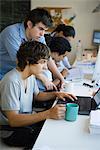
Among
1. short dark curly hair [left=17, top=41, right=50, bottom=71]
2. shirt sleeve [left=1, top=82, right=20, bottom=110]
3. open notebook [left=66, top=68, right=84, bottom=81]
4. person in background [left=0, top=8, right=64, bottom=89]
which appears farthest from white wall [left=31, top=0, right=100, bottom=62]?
shirt sleeve [left=1, top=82, right=20, bottom=110]

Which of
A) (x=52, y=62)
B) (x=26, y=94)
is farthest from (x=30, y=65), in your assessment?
(x=52, y=62)

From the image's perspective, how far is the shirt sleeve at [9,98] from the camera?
1616 mm

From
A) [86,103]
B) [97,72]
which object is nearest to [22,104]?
[86,103]

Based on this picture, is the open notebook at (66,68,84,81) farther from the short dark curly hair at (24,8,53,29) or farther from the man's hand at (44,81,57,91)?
the short dark curly hair at (24,8,53,29)

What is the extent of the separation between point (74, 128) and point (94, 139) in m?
0.16

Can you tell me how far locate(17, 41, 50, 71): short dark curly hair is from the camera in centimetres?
169

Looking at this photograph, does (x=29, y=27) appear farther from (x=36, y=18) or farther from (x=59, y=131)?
(x=59, y=131)

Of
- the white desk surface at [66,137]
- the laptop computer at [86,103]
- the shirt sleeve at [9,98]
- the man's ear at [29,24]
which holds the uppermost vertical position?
the man's ear at [29,24]

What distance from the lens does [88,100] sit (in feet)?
6.30

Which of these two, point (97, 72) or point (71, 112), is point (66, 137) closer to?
point (71, 112)

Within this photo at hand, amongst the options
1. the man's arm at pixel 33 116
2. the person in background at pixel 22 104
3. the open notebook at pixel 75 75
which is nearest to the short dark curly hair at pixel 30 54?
the person in background at pixel 22 104

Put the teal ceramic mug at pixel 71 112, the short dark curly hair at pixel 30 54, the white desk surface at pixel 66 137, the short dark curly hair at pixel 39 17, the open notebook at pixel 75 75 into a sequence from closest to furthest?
the white desk surface at pixel 66 137 → the teal ceramic mug at pixel 71 112 → the short dark curly hair at pixel 30 54 → the short dark curly hair at pixel 39 17 → the open notebook at pixel 75 75

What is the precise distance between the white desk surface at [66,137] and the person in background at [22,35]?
707 mm

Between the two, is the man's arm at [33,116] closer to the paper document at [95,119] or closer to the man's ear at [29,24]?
the paper document at [95,119]
